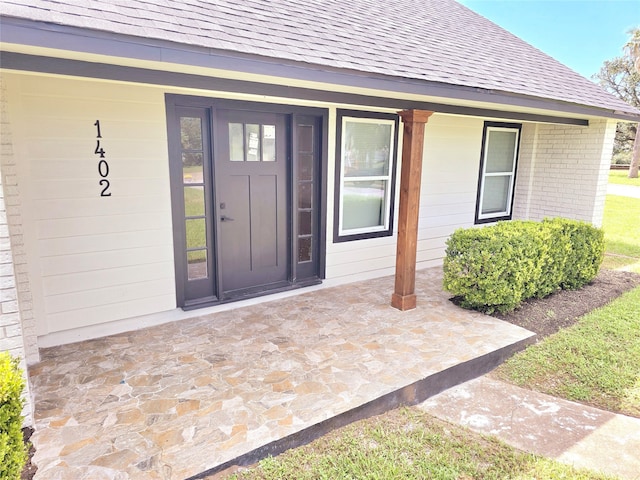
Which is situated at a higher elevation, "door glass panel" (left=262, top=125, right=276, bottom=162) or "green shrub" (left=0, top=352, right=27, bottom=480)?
"door glass panel" (left=262, top=125, right=276, bottom=162)

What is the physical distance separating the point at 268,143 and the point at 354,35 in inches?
59.6

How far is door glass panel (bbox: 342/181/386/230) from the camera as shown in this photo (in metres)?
5.86

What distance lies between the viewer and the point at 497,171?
7.69 metres

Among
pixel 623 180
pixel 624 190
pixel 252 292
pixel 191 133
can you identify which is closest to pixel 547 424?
pixel 252 292

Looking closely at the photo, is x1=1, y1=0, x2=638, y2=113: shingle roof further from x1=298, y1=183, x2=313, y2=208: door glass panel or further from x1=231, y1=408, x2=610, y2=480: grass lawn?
x1=231, y1=408, x2=610, y2=480: grass lawn

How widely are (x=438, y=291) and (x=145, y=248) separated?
3.68 meters

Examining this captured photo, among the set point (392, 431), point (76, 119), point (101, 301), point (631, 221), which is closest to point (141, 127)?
point (76, 119)

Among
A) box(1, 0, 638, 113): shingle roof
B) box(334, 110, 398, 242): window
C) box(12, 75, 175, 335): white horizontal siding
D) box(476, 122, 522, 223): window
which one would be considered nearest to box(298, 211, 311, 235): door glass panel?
box(334, 110, 398, 242): window

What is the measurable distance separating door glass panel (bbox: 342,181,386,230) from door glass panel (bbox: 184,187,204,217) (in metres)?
1.96

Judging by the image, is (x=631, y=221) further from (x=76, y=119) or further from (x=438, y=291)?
(x=76, y=119)

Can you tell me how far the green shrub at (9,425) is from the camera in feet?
6.36

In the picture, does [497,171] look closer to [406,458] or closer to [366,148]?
[366,148]

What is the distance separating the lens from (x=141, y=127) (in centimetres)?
414

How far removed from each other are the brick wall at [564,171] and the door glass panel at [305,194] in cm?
460
